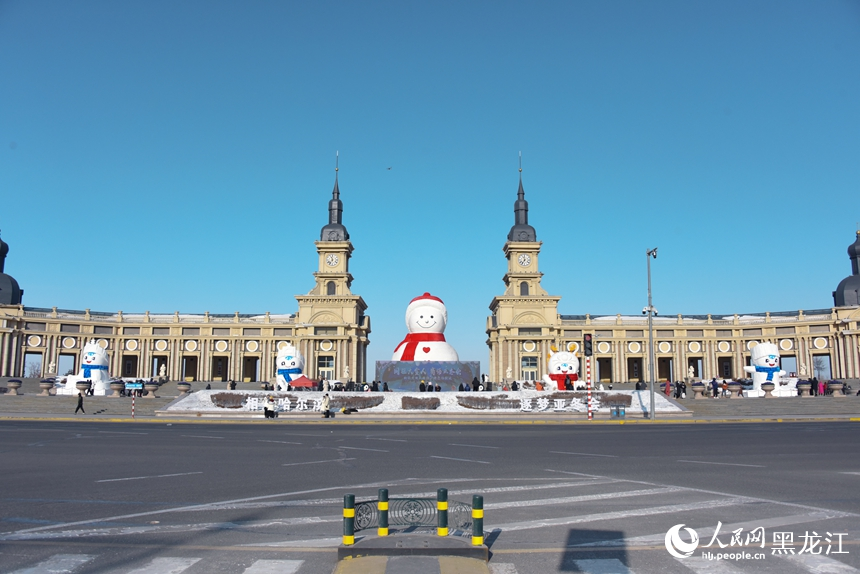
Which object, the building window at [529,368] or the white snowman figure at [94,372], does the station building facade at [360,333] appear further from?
the white snowman figure at [94,372]

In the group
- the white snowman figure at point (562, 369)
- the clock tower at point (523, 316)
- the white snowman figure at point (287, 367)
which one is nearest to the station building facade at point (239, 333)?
the clock tower at point (523, 316)

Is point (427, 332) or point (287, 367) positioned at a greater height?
point (427, 332)

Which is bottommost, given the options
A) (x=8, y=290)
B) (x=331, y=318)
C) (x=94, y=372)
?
(x=94, y=372)

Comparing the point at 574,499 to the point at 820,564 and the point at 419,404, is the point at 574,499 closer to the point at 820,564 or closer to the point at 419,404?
the point at 820,564

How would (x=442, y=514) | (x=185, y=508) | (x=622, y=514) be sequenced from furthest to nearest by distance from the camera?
(x=185, y=508), (x=622, y=514), (x=442, y=514)

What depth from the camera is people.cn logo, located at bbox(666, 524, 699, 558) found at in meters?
7.07

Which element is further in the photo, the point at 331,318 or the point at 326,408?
the point at 331,318

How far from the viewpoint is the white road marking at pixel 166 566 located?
21.0 feet

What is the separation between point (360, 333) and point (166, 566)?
80.4 metres

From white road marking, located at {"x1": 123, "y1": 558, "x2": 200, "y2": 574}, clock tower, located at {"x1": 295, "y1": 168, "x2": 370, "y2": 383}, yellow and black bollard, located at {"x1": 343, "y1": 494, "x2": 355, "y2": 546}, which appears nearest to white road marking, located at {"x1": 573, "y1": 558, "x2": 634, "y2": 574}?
yellow and black bollard, located at {"x1": 343, "y1": 494, "x2": 355, "y2": 546}

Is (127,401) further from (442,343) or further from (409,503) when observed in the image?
(409,503)

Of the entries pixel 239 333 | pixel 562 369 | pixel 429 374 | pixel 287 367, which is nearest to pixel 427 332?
pixel 429 374

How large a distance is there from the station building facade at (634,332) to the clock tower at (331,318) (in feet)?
58.1

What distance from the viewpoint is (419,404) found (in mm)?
40594
